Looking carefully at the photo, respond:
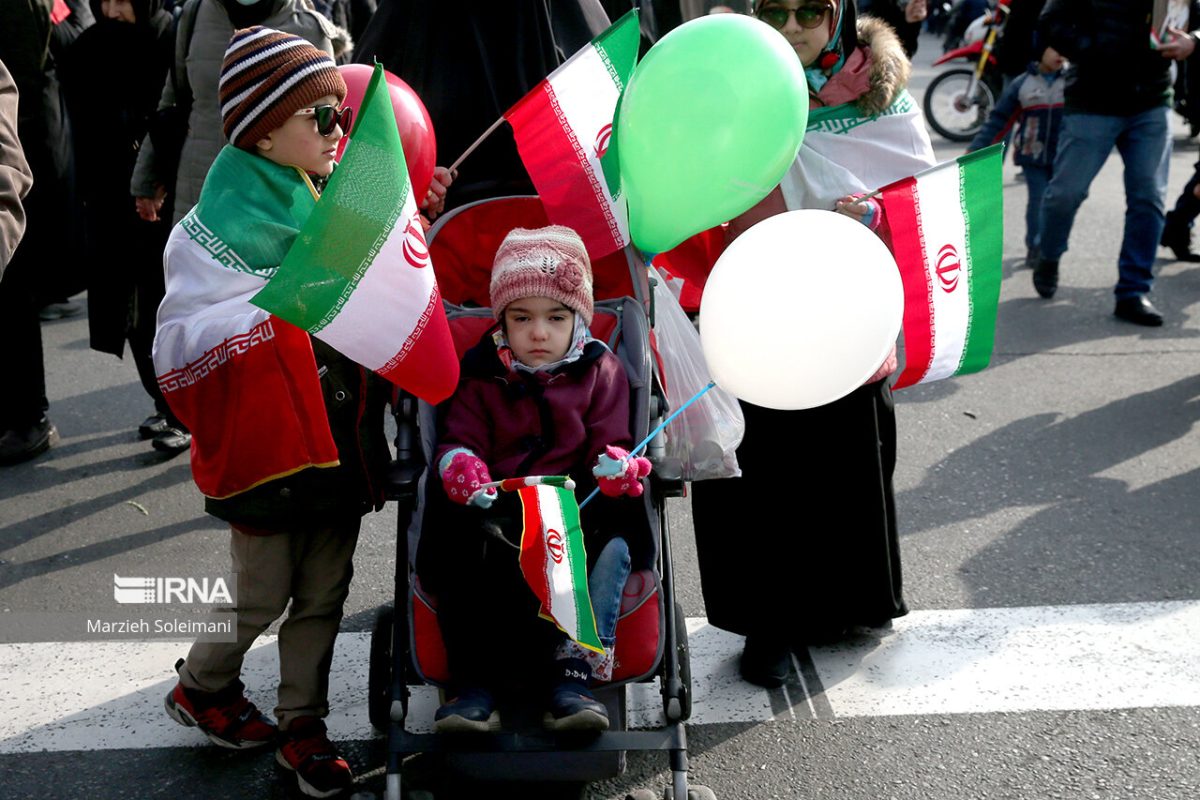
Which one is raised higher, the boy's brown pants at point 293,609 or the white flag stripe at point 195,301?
the white flag stripe at point 195,301

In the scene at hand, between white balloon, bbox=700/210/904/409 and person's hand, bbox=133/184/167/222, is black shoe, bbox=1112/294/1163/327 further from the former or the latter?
person's hand, bbox=133/184/167/222

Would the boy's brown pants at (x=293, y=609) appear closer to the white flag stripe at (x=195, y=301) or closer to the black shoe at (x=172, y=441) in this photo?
the white flag stripe at (x=195, y=301)

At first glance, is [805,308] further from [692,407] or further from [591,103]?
[591,103]

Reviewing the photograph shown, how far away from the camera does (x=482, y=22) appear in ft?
12.4

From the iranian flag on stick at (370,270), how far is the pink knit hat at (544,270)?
382 mm

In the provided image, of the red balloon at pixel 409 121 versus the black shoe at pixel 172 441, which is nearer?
the red balloon at pixel 409 121

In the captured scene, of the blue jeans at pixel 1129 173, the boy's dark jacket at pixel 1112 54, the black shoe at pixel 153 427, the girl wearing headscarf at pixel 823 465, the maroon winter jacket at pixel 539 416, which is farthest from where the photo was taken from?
the blue jeans at pixel 1129 173

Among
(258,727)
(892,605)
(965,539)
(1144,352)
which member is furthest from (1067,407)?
(258,727)

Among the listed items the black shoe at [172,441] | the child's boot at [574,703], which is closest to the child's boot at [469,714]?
the child's boot at [574,703]

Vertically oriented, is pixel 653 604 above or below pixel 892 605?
above

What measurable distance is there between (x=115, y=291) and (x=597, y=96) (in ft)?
9.51

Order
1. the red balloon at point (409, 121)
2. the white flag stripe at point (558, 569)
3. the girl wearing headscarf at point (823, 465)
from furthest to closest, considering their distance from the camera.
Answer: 1. the girl wearing headscarf at point (823, 465)
2. the red balloon at point (409, 121)
3. the white flag stripe at point (558, 569)

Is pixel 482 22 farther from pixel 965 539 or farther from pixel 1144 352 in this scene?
pixel 1144 352

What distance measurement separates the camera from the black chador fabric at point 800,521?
3605mm
